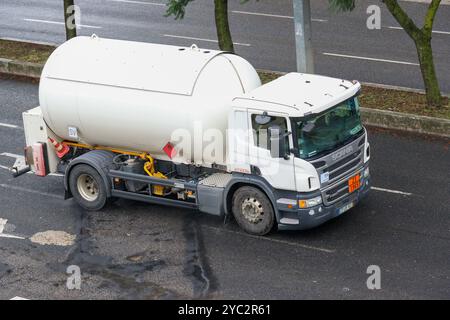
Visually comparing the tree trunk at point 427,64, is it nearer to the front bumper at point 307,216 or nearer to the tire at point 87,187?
the front bumper at point 307,216

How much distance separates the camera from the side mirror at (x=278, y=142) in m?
13.4

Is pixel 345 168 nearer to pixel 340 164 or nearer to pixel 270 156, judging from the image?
pixel 340 164

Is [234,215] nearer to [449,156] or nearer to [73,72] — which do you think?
[73,72]

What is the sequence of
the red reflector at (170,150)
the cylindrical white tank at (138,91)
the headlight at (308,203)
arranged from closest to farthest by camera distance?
the headlight at (308,203), the cylindrical white tank at (138,91), the red reflector at (170,150)

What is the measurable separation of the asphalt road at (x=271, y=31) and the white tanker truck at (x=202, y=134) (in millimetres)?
7618

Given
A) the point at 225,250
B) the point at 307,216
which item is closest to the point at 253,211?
the point at 225,250

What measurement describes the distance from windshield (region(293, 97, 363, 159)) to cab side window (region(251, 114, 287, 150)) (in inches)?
8.0

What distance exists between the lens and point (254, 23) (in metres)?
26.7

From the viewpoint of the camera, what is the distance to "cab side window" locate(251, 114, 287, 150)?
13539 millimetres

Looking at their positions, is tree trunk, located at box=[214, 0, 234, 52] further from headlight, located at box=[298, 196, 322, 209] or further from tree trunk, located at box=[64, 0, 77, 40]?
headlight, located at box=[298, 196, 322, 209]

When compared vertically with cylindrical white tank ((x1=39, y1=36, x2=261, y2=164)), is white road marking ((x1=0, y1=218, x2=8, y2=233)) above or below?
below

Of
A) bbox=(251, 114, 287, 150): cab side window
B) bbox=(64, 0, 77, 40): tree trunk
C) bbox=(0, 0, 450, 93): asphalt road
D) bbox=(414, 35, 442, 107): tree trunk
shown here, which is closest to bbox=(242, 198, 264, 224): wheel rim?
bbox=(251, 114, 287, 150): cab side window

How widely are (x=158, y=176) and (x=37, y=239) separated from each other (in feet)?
6.97

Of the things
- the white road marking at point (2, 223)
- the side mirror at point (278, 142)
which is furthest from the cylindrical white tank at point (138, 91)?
the white road marking at point (2, 223)
